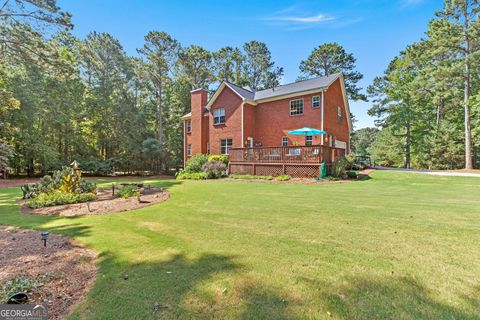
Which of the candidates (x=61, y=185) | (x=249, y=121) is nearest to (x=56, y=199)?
(x=61, y=185)

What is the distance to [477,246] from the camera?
357 centimetres

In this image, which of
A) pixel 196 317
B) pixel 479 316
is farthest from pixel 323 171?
pixel 196 317

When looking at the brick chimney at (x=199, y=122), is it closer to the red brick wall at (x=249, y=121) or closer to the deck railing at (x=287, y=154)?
the red brick wall at (x=249, y=121)

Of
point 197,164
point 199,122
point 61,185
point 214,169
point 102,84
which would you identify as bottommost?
point 61,185

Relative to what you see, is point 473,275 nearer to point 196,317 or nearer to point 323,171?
point 196,317

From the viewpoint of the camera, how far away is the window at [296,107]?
17802 millimetres

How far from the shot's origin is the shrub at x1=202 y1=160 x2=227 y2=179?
16000 millimetres

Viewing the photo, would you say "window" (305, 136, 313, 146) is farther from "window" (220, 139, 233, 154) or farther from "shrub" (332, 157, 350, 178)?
"window" (220, 139, 233, 154)

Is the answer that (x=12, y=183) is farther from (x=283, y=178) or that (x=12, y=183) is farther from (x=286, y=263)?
(x=286, y=263)

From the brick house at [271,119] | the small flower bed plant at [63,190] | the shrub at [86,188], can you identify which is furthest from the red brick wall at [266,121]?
the small flower bed plant at [63,190]

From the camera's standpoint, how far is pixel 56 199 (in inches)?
316

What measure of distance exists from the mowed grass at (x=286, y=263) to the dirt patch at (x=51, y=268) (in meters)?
0.20

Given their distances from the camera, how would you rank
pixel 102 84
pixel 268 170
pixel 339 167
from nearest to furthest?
pixel 339 167, pixel 268 170, pixel 102 84

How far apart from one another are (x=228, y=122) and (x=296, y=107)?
6.05 m
